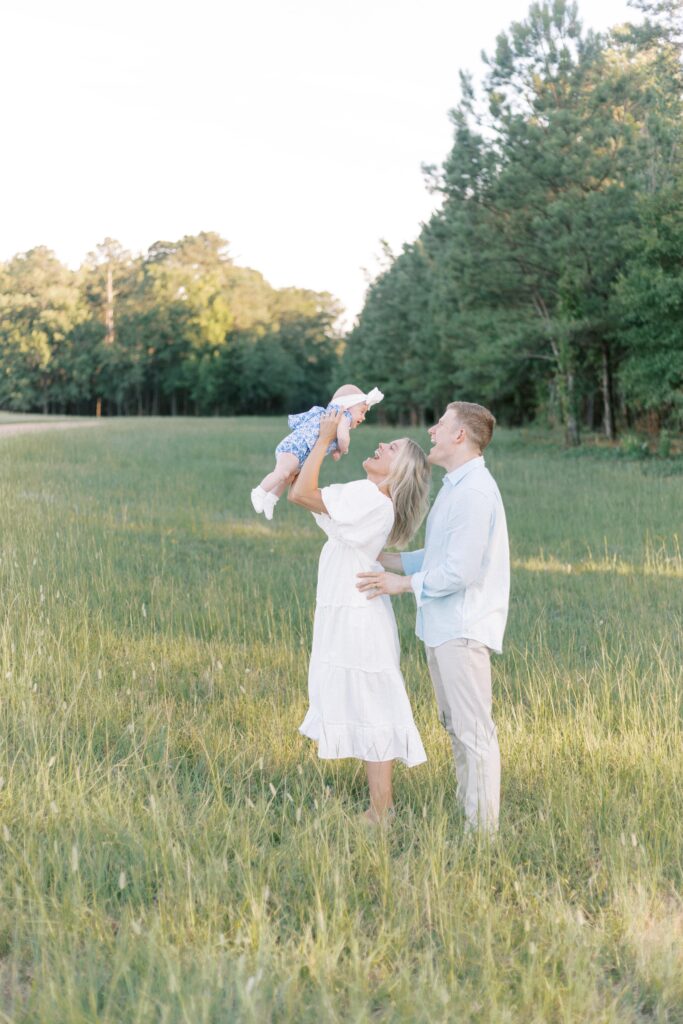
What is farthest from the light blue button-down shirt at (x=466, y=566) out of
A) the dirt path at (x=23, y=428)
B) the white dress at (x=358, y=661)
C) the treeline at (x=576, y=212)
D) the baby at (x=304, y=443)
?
the dirt path at (x=23, y=428)

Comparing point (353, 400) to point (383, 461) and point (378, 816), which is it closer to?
point (383, 461)

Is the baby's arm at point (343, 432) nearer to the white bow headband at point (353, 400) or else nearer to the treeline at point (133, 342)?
the white bow headband at point (353, 400)

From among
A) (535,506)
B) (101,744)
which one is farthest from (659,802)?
(535,506)

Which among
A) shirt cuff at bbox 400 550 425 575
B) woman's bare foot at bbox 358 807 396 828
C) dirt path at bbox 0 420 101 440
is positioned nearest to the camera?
woman's bare foot at bbox 358 807 396 828

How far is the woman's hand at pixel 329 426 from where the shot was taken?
417 centimetres

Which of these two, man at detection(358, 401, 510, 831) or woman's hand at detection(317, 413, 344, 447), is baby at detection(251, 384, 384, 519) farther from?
man at detection(358, 401, 510, 831)

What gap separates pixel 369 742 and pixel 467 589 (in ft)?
2.47

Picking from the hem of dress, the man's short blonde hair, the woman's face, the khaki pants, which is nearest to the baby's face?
the woman's face

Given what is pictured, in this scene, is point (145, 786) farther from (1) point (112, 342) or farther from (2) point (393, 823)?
(1) point (112, 342)

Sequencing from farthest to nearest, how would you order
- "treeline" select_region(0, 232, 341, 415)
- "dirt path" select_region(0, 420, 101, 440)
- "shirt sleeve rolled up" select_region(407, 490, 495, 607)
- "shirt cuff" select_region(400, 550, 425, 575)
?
"treeline" select_region(0, 232, 341, 415) → "dirt path" select_region(0, 420, 101, 440) → "shirt cuff" select_region(400, 550, 425, 575) → "shirt sleeve rolled up" select_region(407, 490, 495, 607)

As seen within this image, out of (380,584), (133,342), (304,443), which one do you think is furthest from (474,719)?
(133,342)

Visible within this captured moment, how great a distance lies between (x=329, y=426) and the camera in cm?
418

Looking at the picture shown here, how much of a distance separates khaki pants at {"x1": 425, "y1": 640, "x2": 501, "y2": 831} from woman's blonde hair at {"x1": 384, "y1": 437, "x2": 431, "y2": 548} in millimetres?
557

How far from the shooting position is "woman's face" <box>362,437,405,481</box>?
166 inches
